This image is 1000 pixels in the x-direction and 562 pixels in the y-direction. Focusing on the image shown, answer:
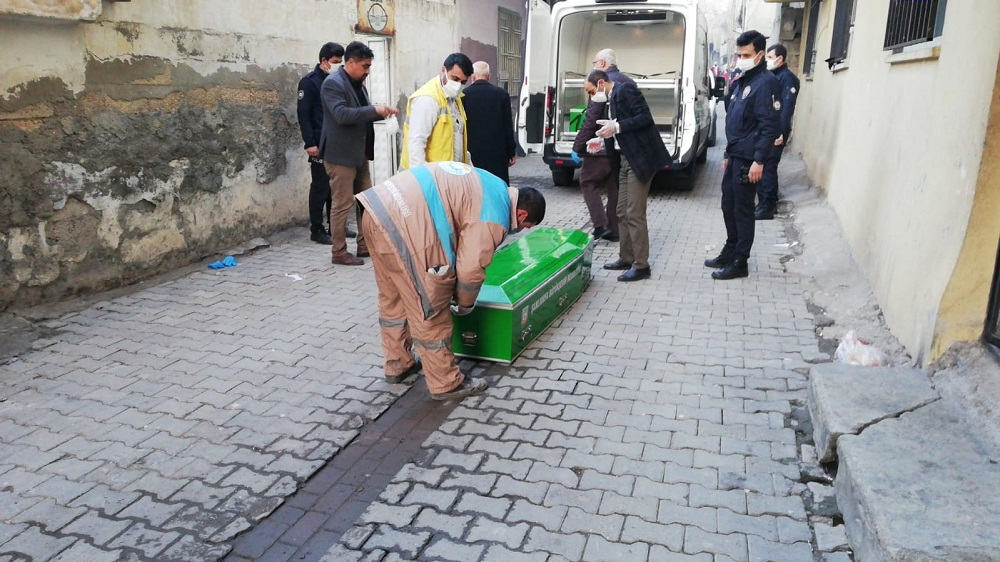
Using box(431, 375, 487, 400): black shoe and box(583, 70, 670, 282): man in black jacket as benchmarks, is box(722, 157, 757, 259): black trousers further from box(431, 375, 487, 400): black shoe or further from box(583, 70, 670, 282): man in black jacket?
box(431, 375, 487, 400): black shoe

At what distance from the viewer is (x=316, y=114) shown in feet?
21.8

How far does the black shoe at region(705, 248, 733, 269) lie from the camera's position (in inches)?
245

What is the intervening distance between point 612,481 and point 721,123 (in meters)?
21.1

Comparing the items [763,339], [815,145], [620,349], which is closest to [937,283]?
[763,339]

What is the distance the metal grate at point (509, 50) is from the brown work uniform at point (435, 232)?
10620 mm

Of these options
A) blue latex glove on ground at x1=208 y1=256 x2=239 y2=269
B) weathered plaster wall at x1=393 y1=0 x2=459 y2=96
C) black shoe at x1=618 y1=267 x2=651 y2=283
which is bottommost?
blue latex glove on ground at x1=208 y1=256 x2=239 y2=269

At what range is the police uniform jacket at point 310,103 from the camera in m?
6.50

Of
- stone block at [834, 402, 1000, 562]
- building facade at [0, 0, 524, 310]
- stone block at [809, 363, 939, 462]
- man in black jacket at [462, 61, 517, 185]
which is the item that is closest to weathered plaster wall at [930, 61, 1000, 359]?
stone block at [809, 363, 939, 462]

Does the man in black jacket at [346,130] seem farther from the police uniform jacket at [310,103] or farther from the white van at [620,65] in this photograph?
the white van at [620,65]

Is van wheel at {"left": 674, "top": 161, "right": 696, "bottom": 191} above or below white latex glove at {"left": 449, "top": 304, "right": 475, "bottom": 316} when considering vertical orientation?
above

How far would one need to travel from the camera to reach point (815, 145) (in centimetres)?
977

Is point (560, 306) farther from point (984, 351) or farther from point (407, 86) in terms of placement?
point (407, 86)

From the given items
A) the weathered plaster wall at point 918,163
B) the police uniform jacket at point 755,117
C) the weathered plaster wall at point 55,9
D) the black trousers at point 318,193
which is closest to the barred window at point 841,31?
the weathered plaster wall at point 918,163

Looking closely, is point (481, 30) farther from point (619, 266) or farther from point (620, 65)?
point (619, 266)
